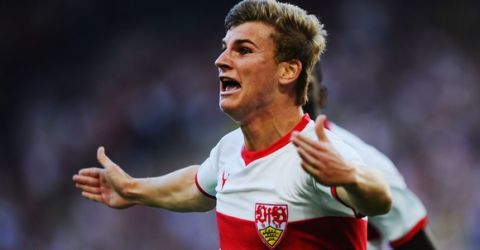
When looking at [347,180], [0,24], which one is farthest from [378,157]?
[0,24]

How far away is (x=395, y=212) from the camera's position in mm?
4672

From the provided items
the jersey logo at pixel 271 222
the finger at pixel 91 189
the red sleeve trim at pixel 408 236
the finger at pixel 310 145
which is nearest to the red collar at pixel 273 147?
the jersey logo at pixel 271 222

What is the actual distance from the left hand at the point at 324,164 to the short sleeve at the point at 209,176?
110 cm

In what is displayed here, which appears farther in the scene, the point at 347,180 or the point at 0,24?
the point at 0,24

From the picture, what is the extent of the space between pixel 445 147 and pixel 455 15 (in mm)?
1757

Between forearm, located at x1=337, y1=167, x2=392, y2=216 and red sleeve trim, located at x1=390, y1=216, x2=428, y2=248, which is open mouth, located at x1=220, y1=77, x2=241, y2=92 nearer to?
forearm, located at x1=337, y1=167, x2=392, y2=216

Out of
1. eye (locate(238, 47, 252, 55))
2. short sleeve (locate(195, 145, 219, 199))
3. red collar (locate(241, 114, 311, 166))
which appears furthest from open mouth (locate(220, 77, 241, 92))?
short sleeve (locate(195, 145, 219, 199))

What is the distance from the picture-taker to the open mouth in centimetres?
348

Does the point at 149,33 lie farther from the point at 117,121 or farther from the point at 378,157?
the point at 378,157

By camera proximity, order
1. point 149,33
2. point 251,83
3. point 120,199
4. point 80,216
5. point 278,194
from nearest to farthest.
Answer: point 278,194 → point 251,83 → point 120,199 → point 80,216 → point 149,33

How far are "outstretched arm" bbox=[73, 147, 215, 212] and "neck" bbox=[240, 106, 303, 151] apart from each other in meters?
0.57

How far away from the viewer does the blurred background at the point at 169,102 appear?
896 centimetres

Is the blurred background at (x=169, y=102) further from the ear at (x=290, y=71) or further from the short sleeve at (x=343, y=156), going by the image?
the short sleeve at (x=343, y=156)

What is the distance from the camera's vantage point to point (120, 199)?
13.2 feet
